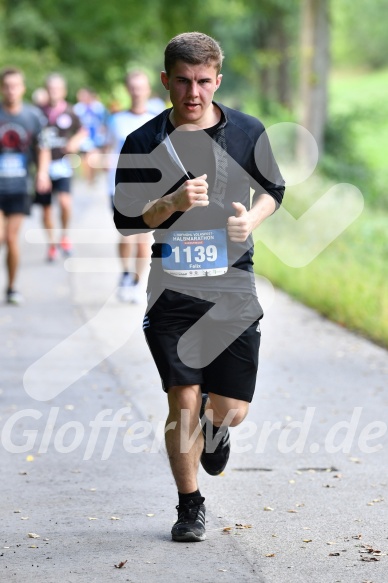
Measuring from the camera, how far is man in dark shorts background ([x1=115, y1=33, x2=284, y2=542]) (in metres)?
5.12

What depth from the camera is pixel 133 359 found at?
9.91m

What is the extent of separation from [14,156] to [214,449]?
7365 millimetres

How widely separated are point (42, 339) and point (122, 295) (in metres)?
2.30

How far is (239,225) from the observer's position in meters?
5.05

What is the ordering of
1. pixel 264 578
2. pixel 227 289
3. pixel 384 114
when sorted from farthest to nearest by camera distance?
pixel 384 114, pixel 227 289, pixel 264 578

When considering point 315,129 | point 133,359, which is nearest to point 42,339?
point 133,359

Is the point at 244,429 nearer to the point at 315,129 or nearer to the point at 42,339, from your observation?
the point at 42,339

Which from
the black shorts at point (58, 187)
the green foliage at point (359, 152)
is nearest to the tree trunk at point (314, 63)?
Answer: the green foliage at point (359, 152)

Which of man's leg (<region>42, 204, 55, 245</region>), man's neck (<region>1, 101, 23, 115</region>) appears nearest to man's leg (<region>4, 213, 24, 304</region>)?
man's neck (<region>1, 101, 23, 115</region>)

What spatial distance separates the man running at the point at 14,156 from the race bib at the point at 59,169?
3666mm

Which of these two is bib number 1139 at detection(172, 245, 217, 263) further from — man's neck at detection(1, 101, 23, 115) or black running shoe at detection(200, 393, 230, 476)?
man's neck at detection(1, 101, 23, 115)

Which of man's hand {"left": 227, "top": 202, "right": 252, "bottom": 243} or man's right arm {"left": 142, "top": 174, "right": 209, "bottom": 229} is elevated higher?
man's right arm {"left": 142, "top": 174, "right": 209, "bottom": 229}

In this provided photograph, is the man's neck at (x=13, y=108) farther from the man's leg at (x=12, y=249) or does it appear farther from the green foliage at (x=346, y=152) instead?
the green foliage at (x=346, y=152)

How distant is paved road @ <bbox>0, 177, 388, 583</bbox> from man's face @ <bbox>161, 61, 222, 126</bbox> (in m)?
1.74
